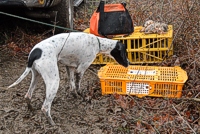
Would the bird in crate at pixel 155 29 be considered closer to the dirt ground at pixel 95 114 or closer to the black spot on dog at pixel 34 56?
the dirt ground at pixel 95 114

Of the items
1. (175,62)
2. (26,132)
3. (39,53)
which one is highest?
(39,53)

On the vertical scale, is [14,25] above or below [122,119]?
above

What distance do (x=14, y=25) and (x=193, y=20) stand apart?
2.91 metres

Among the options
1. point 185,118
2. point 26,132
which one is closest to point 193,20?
point 185,118

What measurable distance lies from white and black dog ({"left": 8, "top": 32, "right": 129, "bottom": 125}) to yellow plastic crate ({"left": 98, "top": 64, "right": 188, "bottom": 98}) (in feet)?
0.76

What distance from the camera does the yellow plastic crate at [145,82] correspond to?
4.00m

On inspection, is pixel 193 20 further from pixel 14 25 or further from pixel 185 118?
pixel 14 25

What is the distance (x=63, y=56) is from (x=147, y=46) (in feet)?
4.90

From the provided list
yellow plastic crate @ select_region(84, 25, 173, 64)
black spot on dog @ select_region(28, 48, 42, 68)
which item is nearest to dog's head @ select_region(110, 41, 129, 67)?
yellow plastic crate @ select_region(84, 25, 173, 64)

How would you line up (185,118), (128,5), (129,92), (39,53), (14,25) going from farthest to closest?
(128,5) < (14,25) < (129,92) < (185,118) < (39,53)

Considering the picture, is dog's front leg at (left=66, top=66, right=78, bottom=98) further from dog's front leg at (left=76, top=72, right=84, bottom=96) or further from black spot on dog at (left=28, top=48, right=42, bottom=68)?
black spot on dog at (left=28, top=48, right=42, bottom=68)

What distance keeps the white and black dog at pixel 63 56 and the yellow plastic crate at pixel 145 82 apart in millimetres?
231

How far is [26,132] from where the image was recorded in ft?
11.5

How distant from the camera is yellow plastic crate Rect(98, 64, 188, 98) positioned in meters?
4.00
